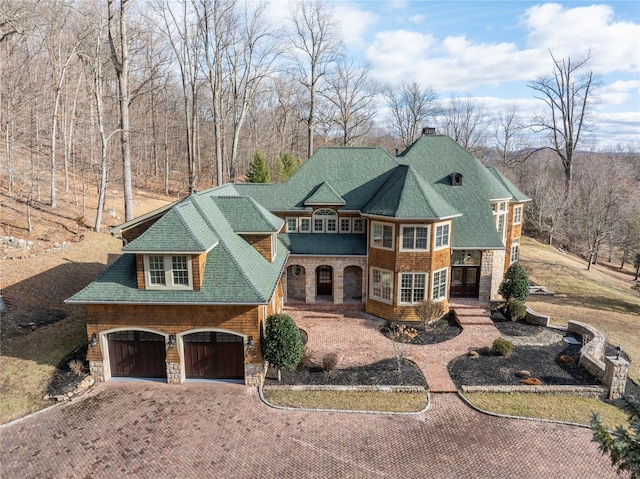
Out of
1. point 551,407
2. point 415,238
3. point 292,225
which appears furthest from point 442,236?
point 551,407

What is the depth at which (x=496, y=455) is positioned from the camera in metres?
12.1

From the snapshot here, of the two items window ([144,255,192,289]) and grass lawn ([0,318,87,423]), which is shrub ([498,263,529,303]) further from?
grass lawn ([0,318,87,423])

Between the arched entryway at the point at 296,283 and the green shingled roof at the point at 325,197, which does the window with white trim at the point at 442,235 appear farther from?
the arched entryway at the point at 296,283

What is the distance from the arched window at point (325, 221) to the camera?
2419 cm

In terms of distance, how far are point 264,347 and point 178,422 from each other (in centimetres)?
377

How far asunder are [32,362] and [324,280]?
14.6 metres

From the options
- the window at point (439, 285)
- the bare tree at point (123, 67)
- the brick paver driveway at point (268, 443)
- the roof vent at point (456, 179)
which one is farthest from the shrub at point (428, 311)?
the bare tree at point (123, 67)

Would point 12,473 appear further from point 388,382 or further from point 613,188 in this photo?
point 613,188

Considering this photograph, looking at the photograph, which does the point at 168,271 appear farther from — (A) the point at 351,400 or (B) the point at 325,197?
(B) the point at 325,197

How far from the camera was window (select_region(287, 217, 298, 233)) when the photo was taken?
2441 centimetres

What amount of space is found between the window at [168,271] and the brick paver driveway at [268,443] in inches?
154

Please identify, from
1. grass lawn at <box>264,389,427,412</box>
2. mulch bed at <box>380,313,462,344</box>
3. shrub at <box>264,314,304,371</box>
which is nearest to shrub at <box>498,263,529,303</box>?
mulch bed at <box>380,313,462,344</box>

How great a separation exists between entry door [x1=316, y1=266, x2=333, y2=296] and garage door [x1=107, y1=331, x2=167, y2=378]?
10.9 meters

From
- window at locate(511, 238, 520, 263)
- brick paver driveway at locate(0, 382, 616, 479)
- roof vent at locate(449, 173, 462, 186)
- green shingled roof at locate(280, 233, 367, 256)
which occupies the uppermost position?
roof vent at locate(449, 173, 462, 186)
